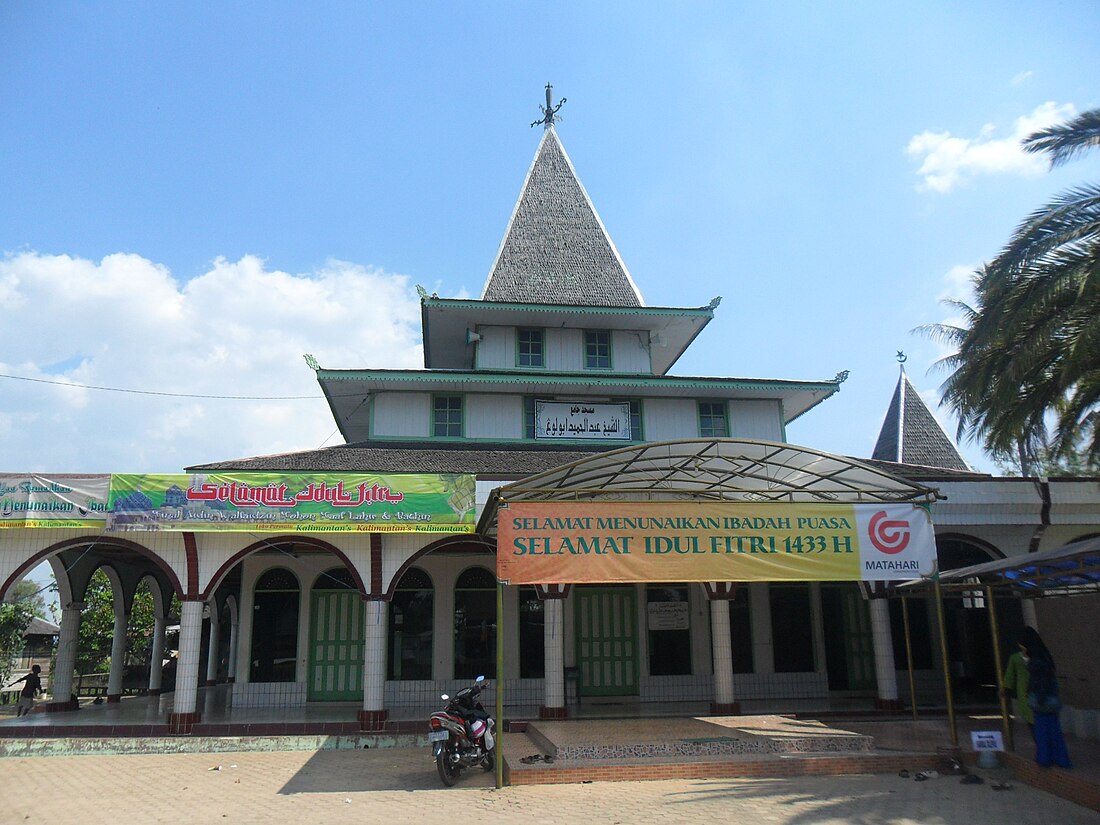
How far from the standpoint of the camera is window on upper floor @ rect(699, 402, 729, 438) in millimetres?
19625

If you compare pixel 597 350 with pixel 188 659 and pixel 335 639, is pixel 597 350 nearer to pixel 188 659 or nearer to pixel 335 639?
pixel 335 639

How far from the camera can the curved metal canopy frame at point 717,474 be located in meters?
10.9

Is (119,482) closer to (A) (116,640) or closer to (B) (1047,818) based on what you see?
(A) (116,640)

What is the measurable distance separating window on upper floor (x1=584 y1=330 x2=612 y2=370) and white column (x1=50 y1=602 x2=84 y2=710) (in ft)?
39.9

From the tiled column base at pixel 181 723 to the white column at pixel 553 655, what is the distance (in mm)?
5890

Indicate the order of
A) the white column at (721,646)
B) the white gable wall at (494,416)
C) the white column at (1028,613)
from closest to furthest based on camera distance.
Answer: the white column at (1028,613) < the white column at (721,646) < the white gable wall at (494,416)

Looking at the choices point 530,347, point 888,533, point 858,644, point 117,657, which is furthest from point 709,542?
point 117,657

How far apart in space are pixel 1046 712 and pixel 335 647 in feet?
40.7

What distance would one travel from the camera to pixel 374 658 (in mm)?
14102

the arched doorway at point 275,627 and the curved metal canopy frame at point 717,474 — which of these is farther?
the arched doorway at point 275,627

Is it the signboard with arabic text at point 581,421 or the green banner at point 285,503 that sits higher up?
the signboard with arabic text at point 581,421

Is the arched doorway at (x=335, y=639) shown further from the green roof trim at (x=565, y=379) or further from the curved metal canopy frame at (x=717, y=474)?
the curved metal canopy frame at (x=717, y=474)

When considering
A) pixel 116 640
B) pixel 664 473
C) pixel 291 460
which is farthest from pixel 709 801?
pixel 116 640

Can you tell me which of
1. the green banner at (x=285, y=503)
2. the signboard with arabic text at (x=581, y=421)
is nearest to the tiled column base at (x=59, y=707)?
the green banner at (x=285, y=503)
